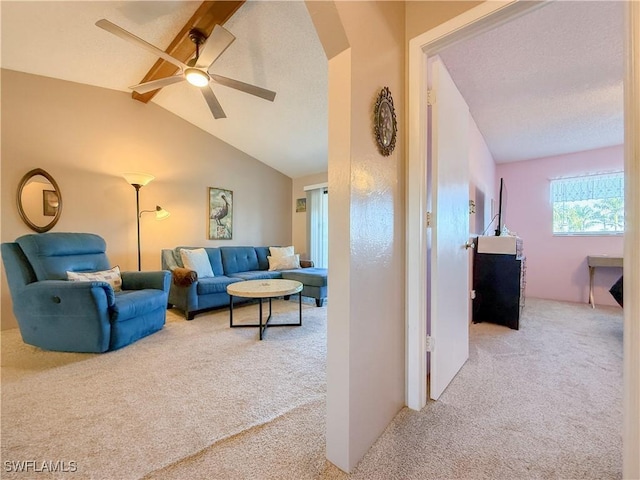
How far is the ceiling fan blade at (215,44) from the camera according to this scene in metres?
1.88

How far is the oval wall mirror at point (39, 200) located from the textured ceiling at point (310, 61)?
1.13m

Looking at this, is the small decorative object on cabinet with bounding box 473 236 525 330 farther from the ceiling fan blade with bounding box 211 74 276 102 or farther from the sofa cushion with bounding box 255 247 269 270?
the sofa cushion with bounding box 255 247 269 270

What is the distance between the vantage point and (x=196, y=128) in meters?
4.23

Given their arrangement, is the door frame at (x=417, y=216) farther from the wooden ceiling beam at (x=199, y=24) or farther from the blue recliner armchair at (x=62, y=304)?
the blue recliner armchair at (x=62, y=304)

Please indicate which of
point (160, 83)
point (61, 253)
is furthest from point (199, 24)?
point (61, 253)

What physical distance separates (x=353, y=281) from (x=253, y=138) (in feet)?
12.8

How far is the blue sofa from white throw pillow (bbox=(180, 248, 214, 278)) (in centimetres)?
12

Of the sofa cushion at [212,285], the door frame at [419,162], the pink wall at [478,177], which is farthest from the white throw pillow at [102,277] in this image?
the pink wall at [478,177]

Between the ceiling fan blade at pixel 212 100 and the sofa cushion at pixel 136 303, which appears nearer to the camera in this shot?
the sofa cushion at pixel 136 303

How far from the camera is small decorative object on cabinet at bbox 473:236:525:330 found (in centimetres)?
274

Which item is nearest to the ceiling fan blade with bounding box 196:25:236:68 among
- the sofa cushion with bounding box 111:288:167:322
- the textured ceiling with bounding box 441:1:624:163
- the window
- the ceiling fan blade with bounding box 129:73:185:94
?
the ceiling fan blade with bounding box 129:73:185:94

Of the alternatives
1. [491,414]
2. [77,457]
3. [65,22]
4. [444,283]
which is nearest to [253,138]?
[65,22]

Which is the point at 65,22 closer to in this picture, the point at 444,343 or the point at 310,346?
the point at 310,346

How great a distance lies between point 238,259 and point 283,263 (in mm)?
729
